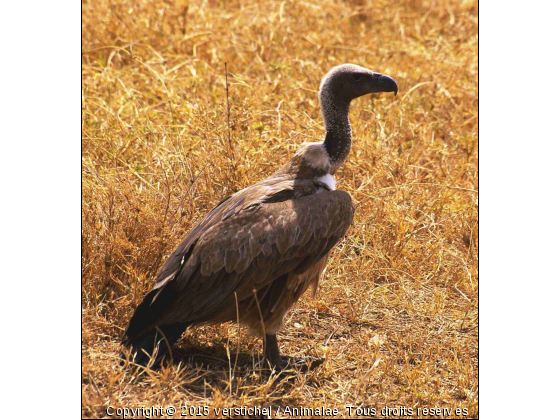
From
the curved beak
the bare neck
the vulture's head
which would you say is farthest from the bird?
the curved beak

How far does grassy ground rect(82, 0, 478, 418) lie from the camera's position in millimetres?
4168

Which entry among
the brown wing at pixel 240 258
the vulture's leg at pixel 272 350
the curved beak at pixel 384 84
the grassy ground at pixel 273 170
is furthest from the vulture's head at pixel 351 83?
the vulture's leg at pixel 272 350

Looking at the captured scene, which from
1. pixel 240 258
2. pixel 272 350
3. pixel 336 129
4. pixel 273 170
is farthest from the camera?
pixel 273 170

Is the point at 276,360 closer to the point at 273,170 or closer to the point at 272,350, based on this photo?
the point at 272,350

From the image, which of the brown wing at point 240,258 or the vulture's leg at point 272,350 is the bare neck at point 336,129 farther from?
the vulture's leg at point 272,350

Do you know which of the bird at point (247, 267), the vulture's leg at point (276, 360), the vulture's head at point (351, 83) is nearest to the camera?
the bird at point (247, 267)

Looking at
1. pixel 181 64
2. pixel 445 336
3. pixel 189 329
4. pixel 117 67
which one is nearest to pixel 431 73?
pixel 181 64

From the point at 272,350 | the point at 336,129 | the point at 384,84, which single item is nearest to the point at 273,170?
the point at 336,129

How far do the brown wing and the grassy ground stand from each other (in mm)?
293

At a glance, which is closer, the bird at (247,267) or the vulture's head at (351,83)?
the bird at (247,267)

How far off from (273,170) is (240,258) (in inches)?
66.6

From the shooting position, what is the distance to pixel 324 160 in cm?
449

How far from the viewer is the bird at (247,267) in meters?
4.01

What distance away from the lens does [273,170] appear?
5586 mm
